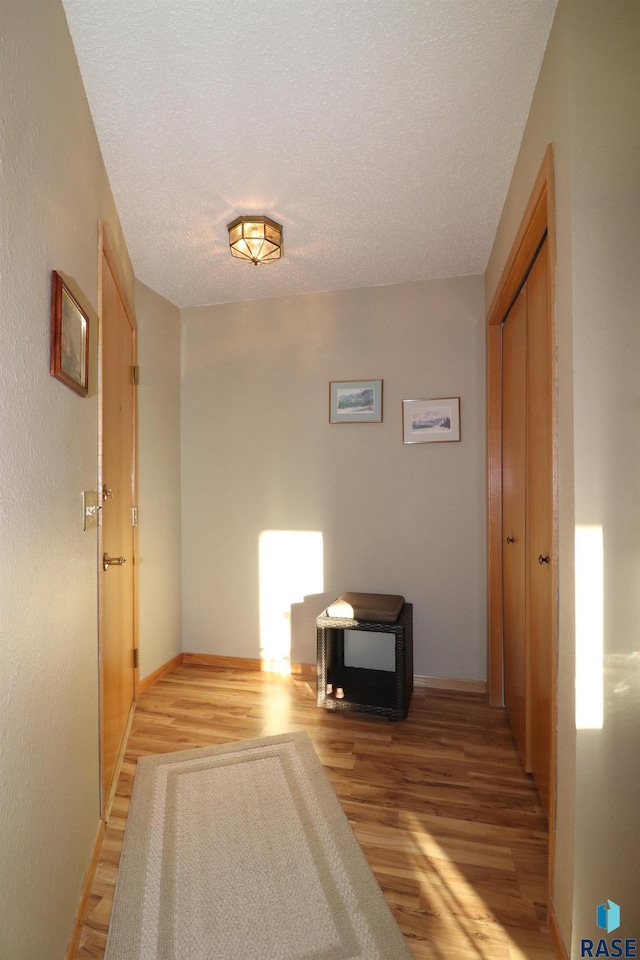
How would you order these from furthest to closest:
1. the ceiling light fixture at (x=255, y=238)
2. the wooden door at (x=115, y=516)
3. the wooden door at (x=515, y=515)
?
the ceiling light fixture at (x=255, y=238) < the wooden door at (x=515, y=515) < the wooden door at (x=115, y=516)

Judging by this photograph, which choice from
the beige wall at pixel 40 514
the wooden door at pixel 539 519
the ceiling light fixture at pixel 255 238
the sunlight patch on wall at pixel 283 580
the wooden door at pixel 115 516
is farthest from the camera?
the sunlight patch on wall at pixel 283 580

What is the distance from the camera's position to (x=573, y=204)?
4.26ft

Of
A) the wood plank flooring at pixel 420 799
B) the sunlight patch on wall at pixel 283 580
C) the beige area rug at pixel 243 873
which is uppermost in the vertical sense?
the sunlight patch on wall at pixel 283 580

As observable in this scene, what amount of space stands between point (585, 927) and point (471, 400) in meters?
2.46

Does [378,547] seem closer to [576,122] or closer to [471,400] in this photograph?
[471,400]

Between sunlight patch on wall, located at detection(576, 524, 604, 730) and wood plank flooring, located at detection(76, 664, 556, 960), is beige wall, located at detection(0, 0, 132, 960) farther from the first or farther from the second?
sunlight patch on wall, located at detection(576, 524, 604, 730)

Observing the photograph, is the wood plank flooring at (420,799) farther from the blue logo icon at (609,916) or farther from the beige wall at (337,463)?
the beige wall at (337,463)

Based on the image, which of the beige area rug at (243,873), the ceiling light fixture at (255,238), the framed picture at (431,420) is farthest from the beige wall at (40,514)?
the framed picture at (431,420)

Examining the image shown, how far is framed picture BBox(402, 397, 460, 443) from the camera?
315 centimetres

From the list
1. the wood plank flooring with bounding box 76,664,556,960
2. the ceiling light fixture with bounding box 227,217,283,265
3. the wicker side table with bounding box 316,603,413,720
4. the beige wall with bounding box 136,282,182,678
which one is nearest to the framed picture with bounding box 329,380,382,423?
the ceiling light fixture with bounding box 227,217,283,265

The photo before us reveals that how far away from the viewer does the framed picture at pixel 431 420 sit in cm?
315

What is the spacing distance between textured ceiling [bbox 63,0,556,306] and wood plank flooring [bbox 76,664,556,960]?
2523 mm

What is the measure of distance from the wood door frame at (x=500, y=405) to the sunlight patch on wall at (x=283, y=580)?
1.08 meters

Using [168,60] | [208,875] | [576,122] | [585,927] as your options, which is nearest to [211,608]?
[208,875]
